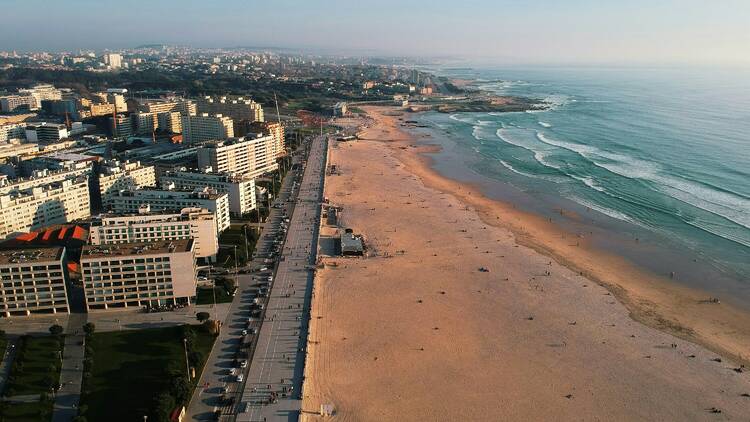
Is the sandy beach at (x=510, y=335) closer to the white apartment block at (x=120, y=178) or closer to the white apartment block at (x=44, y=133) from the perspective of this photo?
the white apartment block at (x=120, y=178)

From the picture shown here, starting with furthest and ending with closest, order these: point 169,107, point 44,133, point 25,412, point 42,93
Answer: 1. point 42,93
2. point 169,107
3. point 44,133
4. point 25,412

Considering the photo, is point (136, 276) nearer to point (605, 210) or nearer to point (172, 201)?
point (172, 201)

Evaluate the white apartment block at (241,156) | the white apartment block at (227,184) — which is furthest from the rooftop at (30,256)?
the white apartment block at (241,156)

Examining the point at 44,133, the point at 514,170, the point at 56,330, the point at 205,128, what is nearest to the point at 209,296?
the point at 56,330

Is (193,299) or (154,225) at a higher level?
(154,225)

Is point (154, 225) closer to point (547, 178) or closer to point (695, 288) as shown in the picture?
point (695, 288)

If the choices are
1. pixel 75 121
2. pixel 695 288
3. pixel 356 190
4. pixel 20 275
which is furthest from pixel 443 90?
pixel 20 275
